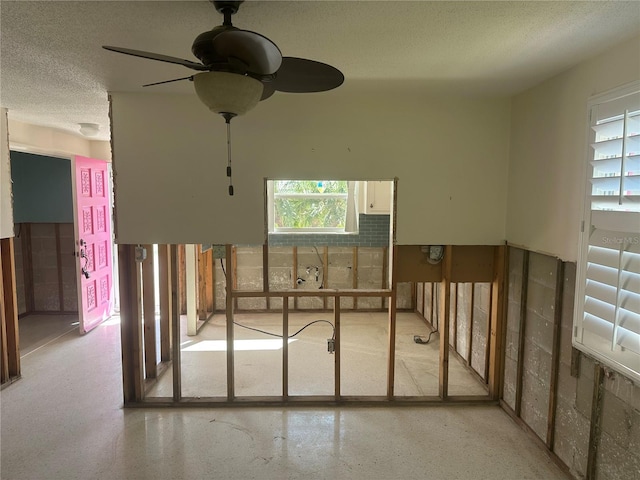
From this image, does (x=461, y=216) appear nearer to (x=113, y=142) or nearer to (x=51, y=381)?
(x=113, y=142)

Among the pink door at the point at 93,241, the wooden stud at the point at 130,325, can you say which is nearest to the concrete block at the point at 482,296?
the wooden stud at the point at 130,325

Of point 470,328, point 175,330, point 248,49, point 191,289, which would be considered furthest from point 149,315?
point 470,328

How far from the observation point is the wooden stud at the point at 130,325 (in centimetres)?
281

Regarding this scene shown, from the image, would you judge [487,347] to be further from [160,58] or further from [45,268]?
[45,268]

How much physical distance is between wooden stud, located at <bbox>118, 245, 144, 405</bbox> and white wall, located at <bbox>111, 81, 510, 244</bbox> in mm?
220

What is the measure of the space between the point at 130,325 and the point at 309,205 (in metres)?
3.13

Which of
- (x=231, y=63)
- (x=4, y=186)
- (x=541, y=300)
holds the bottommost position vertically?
(x=541, y=300)

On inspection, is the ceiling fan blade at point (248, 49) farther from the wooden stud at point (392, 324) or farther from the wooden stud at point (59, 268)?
the wooden stud at point (59, 268)

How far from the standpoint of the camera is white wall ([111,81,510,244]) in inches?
104

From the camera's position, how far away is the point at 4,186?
10.2ft

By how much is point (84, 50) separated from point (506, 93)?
2634mm

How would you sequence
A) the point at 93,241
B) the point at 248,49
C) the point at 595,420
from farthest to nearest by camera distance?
1. the point at 93,241
2. the point at 595,420
3. the point at 248,49

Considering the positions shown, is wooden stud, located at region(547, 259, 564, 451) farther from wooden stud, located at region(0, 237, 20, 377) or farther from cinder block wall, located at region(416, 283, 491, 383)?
wooden stud, located at region(0, 237, 20, 377)

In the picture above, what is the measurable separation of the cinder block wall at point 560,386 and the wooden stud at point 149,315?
9.64 feet
